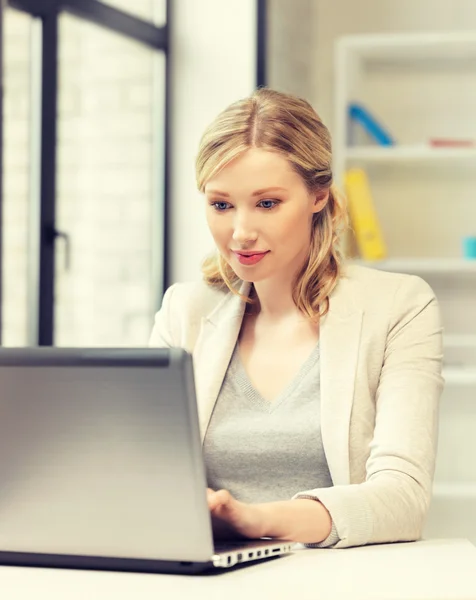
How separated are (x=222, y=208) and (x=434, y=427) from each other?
463 mm

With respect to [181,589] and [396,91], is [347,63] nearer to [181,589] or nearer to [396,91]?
[396,91]

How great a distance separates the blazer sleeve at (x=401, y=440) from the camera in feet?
4.33

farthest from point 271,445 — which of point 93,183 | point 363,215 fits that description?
point 363,215

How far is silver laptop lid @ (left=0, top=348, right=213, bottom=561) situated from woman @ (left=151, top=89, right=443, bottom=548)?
1.55 feet

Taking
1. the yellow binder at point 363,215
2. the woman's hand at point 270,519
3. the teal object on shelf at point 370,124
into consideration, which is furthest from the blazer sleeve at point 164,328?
the teal object on shelf at point 370,124

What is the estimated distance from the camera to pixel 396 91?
3.76 m

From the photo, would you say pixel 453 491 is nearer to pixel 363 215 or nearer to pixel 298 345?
pixel 363 215

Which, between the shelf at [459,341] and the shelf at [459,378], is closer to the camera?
the shelf at [459,378]

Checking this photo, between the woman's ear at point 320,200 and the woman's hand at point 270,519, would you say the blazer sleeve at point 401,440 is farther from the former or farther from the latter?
the woman's ear at point 320,200

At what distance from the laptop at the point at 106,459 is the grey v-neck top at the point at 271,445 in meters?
0.48

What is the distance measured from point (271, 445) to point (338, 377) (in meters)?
0.15

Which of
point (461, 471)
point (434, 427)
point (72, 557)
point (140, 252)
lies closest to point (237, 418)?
point (434, 427)

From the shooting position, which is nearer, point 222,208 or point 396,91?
point 222,208

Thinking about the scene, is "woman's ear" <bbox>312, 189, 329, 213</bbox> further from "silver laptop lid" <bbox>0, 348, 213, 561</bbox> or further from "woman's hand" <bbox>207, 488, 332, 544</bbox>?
"silver laptop lid" <bbox>0, 348, 213, 561</bbox>
